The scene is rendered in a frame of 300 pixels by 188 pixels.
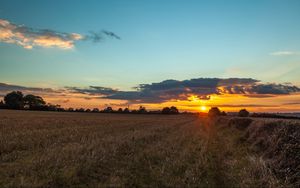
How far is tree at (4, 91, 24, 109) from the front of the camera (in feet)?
461

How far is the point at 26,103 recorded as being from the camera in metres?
148

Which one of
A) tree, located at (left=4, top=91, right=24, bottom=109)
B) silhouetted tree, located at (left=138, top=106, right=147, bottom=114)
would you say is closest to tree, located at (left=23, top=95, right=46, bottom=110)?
tree, located at (left=4, top=91, right=24, bottom=109)

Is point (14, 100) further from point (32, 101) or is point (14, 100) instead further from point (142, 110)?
point (142, 110)

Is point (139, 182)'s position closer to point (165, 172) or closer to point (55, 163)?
point (165, 172)

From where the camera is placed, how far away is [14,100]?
142 m

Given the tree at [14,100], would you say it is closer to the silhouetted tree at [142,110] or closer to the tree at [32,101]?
the tree at [32,101]

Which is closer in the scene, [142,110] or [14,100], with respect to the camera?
[14,100]

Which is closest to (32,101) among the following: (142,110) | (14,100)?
(14,100)

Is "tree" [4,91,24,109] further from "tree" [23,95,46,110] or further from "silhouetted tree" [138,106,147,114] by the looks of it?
"silhouetted tree" [138,106,147,114]

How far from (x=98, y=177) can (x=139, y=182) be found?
58.3 inches

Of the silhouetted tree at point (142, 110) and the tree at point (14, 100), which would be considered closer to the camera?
the tree at point (14, 100)

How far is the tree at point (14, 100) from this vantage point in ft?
461

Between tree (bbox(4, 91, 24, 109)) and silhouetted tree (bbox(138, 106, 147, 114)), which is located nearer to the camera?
tree (bbox(4, 91, 24, 109))

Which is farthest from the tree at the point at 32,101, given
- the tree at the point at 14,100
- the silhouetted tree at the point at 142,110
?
the silhouetted tree at the point at 142,110
